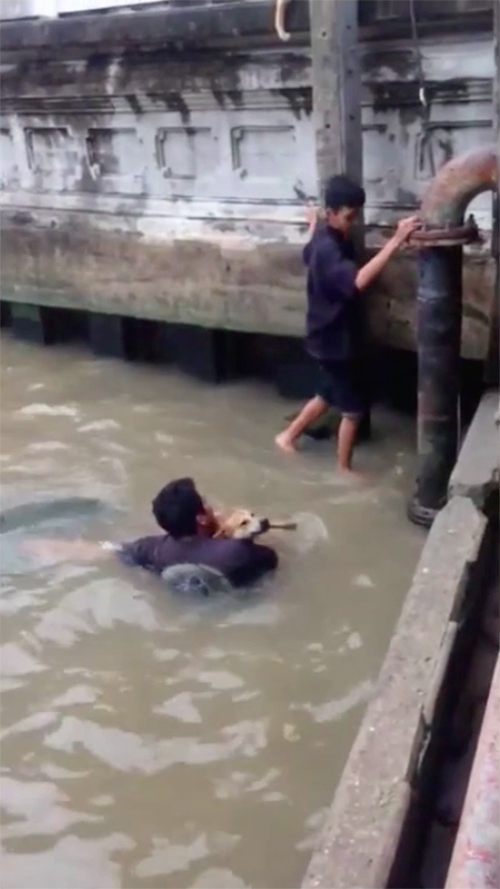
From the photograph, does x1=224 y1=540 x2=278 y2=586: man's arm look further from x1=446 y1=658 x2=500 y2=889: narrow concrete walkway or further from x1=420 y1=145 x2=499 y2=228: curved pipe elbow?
x1=446 y1=658 x2=500 y2=889: narrow concrete walkway

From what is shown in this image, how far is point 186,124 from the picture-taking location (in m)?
7.00

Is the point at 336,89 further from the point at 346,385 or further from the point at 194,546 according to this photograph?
the point at 194,546

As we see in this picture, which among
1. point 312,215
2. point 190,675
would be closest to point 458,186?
point 312,215

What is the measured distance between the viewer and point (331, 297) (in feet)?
19.4

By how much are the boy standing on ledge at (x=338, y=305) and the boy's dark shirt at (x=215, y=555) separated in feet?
4.44

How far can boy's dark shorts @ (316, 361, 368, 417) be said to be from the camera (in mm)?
6078

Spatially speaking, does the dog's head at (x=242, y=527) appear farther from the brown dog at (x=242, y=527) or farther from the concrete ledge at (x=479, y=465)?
the concrete ledge at (x=479, y=465)

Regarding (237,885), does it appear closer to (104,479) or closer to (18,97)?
(104,479)

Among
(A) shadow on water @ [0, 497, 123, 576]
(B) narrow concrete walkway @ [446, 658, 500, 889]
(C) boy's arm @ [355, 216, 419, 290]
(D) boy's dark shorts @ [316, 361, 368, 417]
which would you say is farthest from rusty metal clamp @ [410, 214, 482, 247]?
(B) narrow concrete walkway @ [446, 658, 500, 889]

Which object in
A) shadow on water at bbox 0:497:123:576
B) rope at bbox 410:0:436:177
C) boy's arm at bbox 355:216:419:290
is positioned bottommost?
shadow on water at bbox 0:497:123:576

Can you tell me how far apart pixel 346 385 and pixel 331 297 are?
503 mm

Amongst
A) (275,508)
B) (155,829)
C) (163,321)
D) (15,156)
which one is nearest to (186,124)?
(163,321)

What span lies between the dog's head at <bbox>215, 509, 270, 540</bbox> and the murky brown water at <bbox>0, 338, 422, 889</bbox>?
26 cm

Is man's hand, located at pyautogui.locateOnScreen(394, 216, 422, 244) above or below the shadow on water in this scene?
above
